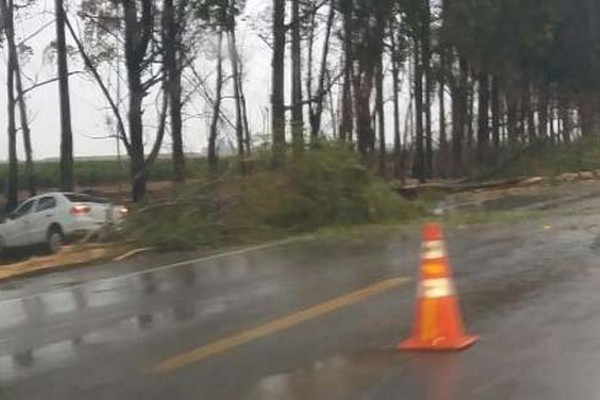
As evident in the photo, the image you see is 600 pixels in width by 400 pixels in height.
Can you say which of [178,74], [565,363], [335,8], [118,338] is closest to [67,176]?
[178,74]

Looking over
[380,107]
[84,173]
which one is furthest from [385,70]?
[84,173]

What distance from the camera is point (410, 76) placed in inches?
2055

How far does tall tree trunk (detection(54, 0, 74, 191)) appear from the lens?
126ft

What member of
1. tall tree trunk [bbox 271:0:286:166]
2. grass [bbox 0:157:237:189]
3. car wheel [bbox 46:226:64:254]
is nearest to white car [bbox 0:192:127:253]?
car wheel [bbox 46:226:64:254]

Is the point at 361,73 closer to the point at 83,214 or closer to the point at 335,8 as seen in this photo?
the point at 335,8

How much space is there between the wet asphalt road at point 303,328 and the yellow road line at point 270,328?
5 centimetres

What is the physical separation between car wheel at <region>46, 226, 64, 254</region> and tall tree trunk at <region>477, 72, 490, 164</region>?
88.9 feet

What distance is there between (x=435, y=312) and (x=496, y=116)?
43904 mm

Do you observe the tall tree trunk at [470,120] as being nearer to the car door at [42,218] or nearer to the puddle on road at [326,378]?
the car door at [42,218]

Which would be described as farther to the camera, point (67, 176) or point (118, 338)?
point (67, 176)

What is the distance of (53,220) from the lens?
83.3ft

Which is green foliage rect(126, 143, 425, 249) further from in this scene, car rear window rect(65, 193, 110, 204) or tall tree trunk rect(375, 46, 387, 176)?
tall tree trunk rect(375, 46, 387, 176)

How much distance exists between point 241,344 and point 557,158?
36196 millimetres

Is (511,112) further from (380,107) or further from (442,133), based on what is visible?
(380,107)
